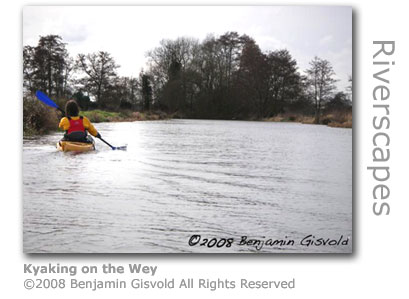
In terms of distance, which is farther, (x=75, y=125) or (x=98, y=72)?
(x=75, y=125)

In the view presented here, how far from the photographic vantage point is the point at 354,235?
4.34 m

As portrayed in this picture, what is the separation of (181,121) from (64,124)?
1438 millimetres

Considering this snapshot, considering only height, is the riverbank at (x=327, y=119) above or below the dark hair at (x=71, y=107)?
below

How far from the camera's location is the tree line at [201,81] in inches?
190

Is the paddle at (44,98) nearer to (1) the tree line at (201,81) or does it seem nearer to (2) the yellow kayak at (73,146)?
(1) the tree line at (201,81)

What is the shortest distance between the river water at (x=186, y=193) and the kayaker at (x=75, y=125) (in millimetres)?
169

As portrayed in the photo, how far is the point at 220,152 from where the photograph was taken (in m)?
6.88

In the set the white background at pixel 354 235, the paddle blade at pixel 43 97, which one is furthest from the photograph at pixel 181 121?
the white background at pixel 354 235

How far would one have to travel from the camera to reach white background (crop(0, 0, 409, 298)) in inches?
158

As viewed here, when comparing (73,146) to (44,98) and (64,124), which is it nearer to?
(64,124)

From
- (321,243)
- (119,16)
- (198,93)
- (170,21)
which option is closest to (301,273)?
(321,243)

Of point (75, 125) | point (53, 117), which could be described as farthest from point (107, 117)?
point (53, 117)

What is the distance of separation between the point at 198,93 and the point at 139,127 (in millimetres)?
942

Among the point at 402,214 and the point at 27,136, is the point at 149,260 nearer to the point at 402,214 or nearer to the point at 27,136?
the point at 27,136
